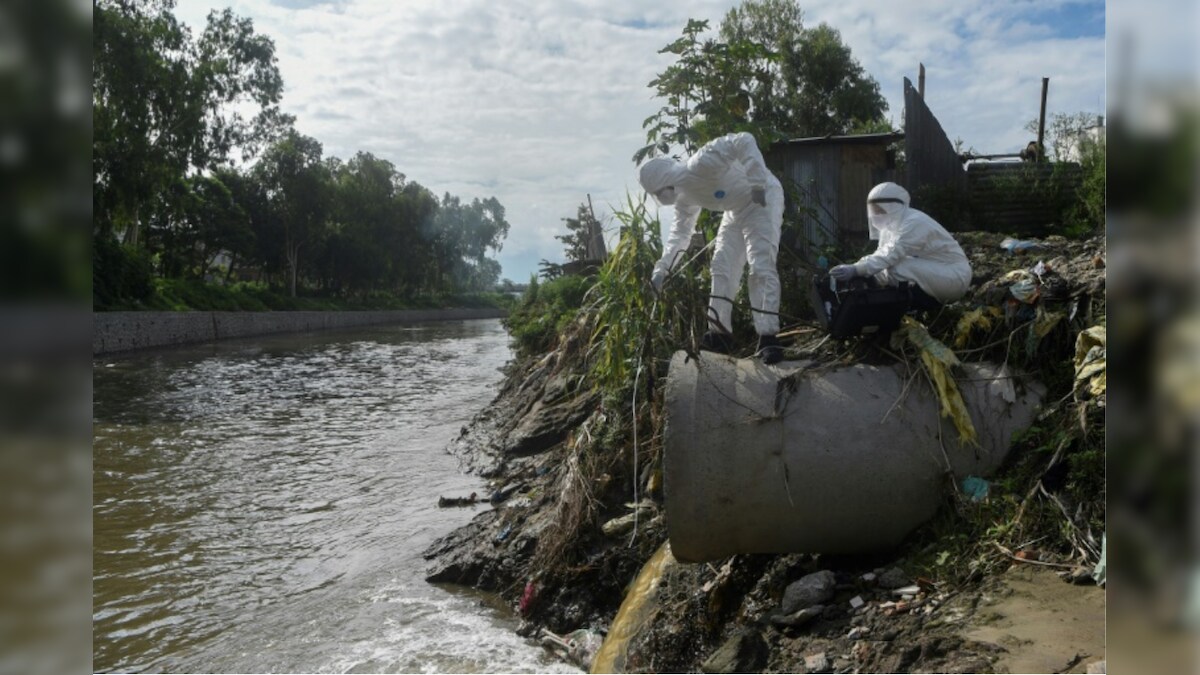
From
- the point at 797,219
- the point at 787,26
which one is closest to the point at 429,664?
the point at 797,219

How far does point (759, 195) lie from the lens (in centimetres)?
599

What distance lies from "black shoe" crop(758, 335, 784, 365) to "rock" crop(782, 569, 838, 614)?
1.29m

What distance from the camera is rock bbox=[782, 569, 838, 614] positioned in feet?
14.7

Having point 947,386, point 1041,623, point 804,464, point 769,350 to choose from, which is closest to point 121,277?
point 769,350

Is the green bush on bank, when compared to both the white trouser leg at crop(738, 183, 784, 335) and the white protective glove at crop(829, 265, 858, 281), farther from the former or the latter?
the white protective glove at crop(829, 265, 858, 281)

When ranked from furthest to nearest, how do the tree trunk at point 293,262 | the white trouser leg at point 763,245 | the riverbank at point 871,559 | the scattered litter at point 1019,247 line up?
the tree trunk at point 293,262 → the scattered litter at point 1019,247 → the white trouser leg at point 763,245 → the riverbank at point 871,559

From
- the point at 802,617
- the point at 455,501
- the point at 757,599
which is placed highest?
the point at 802,617

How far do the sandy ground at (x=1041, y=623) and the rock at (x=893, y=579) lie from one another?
0.49m

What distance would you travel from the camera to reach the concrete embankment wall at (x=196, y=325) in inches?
1022

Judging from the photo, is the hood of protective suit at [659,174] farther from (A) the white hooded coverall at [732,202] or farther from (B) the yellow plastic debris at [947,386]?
(B) the yellow plastic debris at [947,386]

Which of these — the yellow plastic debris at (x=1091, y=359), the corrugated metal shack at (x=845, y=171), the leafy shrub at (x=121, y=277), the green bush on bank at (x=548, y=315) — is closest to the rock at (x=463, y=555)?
the yellow plastic debris at (x=1091, y=359)

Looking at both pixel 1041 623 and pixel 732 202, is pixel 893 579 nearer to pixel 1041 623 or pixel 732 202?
pixel 1041 623

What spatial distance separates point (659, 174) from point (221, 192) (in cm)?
4220

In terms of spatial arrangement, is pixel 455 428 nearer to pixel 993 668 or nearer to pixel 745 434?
pixel 745 434
